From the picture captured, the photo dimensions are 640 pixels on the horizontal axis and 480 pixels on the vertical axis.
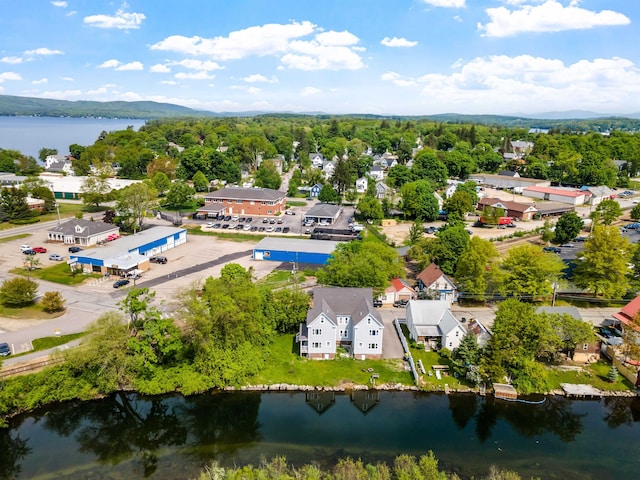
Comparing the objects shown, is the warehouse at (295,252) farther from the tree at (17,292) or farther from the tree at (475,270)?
the tree at (17,292)

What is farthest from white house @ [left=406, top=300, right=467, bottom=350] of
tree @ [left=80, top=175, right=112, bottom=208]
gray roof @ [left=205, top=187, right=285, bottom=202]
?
tree @ [left=80, top=175, right=112, bottom=208]

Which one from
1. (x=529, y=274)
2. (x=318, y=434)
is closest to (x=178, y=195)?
(x=529, y=274)

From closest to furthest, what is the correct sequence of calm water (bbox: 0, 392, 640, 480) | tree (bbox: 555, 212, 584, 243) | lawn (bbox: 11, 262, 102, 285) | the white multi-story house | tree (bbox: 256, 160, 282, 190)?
calm water (bbox: 0, 392, 640, 480)
the white multi-story house
lawn (bbox: 11, 262, 102, 285)
tree (bbox: 555, 212, 584, 243)
tree (bbox: 256, 160, 282, 190)

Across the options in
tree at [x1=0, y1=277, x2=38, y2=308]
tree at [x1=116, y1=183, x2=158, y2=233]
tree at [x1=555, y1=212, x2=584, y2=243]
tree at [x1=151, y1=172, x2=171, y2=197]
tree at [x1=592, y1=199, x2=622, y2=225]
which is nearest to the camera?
tree at [x1=0, y1=277, x2=38, y2=308]

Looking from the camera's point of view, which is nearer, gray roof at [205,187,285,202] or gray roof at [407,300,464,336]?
gray roof at [407,300,464,336]

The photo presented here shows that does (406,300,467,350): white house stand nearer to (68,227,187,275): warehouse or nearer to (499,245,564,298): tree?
(499,245,564,298): tree

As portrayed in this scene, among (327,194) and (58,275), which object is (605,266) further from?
(58,275)
